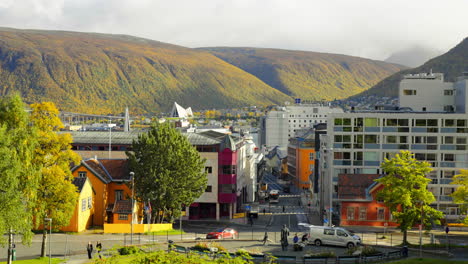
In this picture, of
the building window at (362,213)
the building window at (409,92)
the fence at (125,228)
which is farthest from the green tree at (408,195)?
the building window at (409,92)

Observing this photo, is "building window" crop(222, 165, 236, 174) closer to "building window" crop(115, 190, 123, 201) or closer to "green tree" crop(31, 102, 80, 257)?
"building window" crop(115, 190, 123, 201)

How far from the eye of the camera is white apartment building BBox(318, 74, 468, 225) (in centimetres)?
9044

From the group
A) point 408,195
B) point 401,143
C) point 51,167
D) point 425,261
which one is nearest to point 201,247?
point 51,167

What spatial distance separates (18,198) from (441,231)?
55.6 meters

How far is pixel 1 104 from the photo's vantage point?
170ft

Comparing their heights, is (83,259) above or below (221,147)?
below

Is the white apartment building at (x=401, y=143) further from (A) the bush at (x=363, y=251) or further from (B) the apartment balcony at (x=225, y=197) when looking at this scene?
(A) the bush at (x=363, y=251)

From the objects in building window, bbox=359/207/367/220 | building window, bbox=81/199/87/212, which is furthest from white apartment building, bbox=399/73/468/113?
building window, bbox=81/199/87/212

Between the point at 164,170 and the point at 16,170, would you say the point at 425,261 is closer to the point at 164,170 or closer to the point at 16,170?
the point at 16,170

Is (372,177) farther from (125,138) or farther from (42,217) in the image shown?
(42,217)

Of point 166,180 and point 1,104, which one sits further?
point 166,180

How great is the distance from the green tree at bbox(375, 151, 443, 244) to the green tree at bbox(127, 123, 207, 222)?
26.4m

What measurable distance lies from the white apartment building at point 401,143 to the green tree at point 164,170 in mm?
21181

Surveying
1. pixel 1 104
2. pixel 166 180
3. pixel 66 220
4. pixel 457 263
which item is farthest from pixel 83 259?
pixel 457 263
